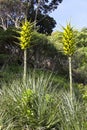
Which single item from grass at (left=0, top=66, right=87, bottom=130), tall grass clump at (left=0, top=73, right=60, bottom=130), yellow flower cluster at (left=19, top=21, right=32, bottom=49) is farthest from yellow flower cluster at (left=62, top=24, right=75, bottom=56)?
yellow flower cluster at (left=19, top=21, right=32, bottom=49)

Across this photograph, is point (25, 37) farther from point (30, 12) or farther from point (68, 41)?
point (30, 12)

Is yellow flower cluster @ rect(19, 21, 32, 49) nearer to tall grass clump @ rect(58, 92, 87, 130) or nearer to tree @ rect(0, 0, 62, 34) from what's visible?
tall grass clump @ rect(58, 92, 87, 130)

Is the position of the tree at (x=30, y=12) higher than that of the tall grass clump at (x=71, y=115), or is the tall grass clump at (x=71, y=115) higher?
the tree at (x=30, y=12)

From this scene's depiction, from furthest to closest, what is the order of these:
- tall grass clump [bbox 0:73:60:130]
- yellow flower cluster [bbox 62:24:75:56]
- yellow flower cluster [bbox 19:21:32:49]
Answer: yellow flower cluster [bbox 19:21:32:49]
yellow flower cluster [bbox 62:24:75:56]
tall grass clump [bbox 0:73:60:130]

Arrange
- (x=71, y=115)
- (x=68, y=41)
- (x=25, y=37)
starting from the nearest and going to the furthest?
(x=71, y=115)
(x=68, y=41)
(x=25, y=37)

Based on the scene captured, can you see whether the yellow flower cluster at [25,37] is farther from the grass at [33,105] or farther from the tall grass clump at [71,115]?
Answer: the tall grass clump at [71,115]

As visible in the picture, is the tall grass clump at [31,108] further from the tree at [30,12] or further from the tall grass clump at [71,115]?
the tree at [30,12]

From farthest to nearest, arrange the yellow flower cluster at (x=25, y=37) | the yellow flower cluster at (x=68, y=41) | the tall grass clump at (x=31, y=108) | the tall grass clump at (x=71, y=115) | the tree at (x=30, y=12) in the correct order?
the tree at (x=30, y=12)
the yellow flower cluster at (x=25, y=37)
the yellow flower cluster at (x=68, y=41)
the tall grass clump at (x=31, y=108)
the tall grass clump at (x=71, y=115)

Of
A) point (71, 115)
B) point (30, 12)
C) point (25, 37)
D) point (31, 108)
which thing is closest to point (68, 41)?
point (25, 37)

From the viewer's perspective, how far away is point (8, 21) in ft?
122

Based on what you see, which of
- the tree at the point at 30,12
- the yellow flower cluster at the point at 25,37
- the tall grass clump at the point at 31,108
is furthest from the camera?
the tree at the point at 30,12

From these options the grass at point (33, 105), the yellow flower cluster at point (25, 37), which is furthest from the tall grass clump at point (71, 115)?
the yellow flower cluster at point (25, 37)

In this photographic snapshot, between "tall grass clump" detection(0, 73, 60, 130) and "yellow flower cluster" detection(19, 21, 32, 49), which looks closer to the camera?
"tall grass clump" detection(0, 73, 60, 130)

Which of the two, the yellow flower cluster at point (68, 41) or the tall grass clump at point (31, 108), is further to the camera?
the yellow flower cluster at point (68, 41)
